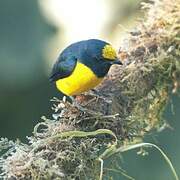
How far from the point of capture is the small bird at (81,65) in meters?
3.04

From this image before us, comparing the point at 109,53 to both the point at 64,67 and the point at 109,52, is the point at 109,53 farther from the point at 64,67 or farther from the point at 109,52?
the point at 64,67

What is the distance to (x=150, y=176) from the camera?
517 cm

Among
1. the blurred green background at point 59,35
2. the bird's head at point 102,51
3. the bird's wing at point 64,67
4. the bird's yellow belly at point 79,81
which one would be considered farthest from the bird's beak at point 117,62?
the blurred green background at point 59,35

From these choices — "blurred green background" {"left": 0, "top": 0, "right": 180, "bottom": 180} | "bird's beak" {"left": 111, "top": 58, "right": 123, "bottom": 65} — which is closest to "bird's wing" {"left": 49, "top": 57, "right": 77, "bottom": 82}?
"bird's beak" {"left": 111, "top": 58, "right": 123, "bottom": 65}

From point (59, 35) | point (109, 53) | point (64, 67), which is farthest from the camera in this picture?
point (59, 35)

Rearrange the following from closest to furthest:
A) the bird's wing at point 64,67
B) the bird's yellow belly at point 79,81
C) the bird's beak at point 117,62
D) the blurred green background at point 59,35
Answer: the bird's beak at point 117,62
the bird's yellow belly at point 79,81
the bird's wing at point 64,67
the blurred green background at point 59,35

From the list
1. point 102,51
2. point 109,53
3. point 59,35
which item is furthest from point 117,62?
point 59,35

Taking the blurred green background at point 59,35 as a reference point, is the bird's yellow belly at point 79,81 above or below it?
below

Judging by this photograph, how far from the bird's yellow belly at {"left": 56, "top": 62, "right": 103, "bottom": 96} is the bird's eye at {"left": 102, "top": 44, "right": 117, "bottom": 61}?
0.09m

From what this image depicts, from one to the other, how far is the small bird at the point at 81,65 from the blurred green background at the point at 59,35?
1297 millimetres

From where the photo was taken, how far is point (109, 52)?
3.00 metres

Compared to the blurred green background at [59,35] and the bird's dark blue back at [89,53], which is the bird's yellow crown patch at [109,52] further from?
the blurred green background at [59,35]

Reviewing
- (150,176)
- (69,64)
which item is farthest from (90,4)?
(69,64)

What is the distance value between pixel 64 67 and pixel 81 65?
7 centimetres
